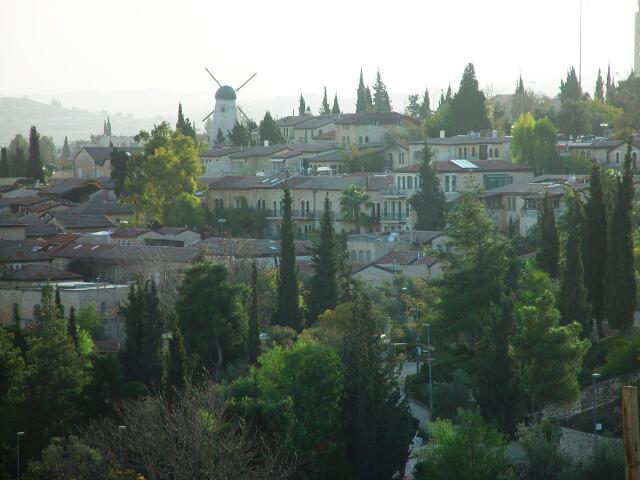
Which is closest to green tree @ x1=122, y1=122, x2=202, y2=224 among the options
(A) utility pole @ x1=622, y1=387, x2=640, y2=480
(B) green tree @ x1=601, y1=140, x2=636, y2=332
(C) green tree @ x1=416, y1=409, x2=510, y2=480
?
(B) green tree @ x1=601, y1=140, x2=636, y2=332

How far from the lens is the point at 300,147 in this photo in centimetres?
8425

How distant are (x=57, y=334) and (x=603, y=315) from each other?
48.6 feet

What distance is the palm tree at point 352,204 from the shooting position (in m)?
67.3

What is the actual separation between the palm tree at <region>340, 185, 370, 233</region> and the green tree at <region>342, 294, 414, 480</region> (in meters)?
31.9

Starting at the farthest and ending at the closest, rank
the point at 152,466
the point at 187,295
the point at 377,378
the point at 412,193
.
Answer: the point at 412,193 → the point at 187,295 → the point at 377,378 → the point at 152,466

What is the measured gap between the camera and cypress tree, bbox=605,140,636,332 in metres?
39.5

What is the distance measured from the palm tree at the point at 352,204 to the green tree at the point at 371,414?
31873mm

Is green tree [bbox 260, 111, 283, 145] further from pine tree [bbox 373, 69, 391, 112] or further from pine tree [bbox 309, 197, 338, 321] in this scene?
pine tree [bbox 309, 197, 338, 321]

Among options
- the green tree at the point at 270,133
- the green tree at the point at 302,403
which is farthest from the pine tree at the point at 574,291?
the green tree at the point at 270,133

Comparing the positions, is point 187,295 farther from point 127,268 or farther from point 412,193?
point 412,193

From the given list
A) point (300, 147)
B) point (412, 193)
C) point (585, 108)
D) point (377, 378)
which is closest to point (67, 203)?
point (300, 147)

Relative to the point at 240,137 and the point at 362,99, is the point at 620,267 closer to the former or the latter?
the point at 240,137

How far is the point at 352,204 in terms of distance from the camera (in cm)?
6731

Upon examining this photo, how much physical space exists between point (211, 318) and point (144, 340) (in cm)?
305
